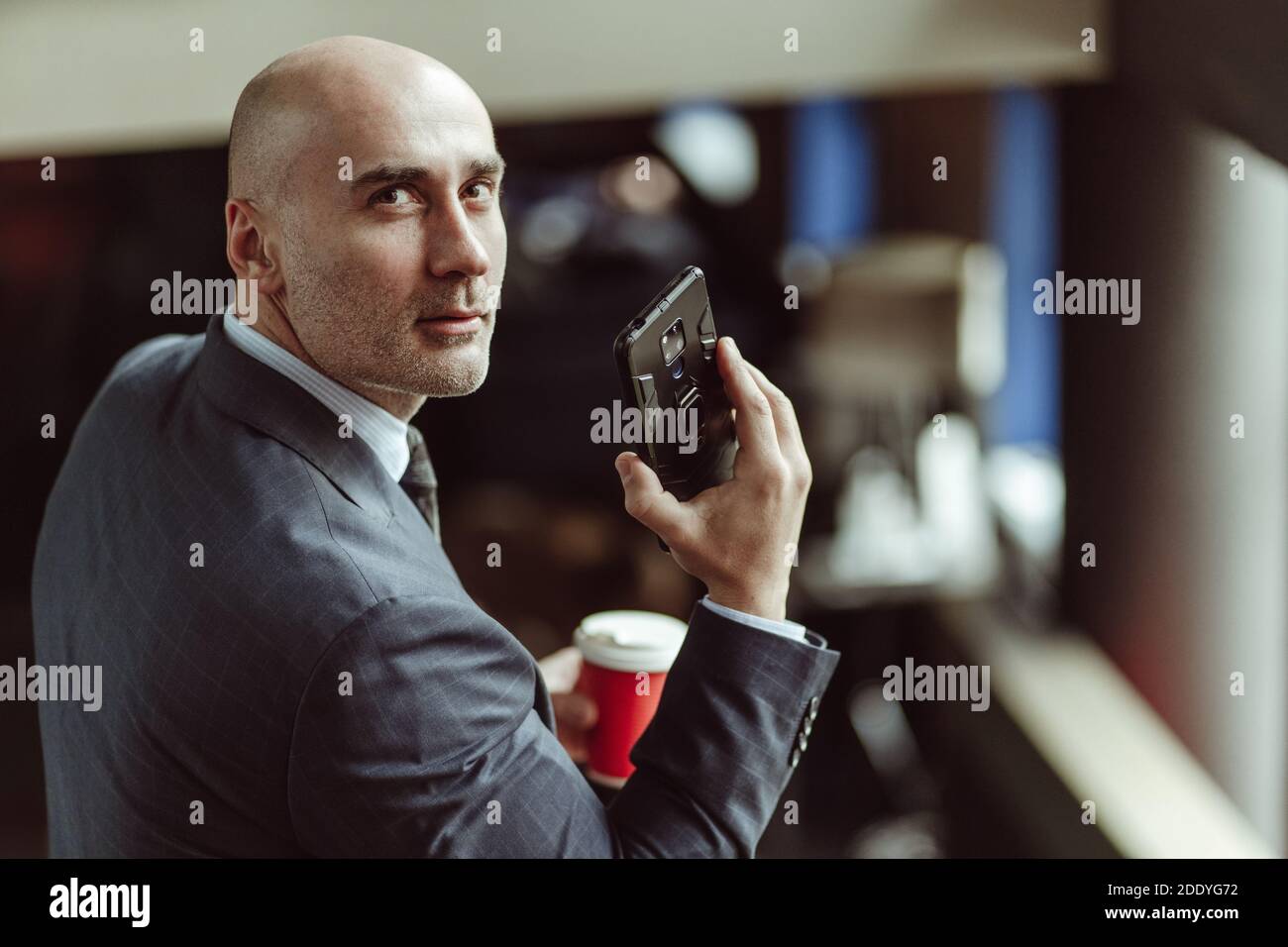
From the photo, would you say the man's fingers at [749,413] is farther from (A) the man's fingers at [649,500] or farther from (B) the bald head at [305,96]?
(B) the bald head at [305,96]

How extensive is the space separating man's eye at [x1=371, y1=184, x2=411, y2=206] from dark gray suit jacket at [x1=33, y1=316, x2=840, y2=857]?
0.19m

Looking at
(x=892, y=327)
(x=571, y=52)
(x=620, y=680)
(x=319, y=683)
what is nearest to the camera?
(x=319, y=683)

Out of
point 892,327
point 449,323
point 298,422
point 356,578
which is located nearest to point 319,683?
point 356,578

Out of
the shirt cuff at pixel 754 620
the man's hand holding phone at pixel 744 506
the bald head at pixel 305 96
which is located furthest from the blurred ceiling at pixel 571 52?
the shirt cuff at pixel 754 620

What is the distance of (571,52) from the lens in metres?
1.83

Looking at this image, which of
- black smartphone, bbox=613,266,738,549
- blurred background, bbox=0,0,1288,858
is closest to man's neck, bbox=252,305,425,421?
black smartphone, bbox=613,266,738,549

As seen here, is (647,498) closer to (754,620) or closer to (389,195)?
Result: (754,620)

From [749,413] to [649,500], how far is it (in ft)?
0.40

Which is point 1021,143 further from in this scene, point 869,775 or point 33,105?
point 33,105

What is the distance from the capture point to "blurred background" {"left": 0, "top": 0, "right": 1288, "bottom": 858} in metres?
1.83

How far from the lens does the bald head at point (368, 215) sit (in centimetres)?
113
